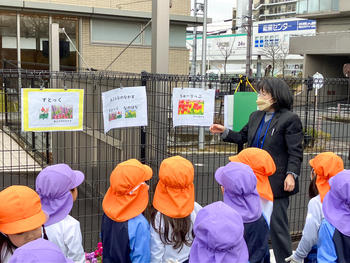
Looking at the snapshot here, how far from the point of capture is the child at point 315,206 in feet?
10.0

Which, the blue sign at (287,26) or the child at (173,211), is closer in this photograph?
the child at (173,211)

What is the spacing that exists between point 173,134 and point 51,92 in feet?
5.97

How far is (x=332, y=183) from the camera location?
105 inches

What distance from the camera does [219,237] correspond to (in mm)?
1880

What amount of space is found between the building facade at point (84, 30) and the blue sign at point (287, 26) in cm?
3072

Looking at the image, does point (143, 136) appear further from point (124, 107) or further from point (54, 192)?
point (54, 192)

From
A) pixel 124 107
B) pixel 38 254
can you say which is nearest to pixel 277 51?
pixel 124 107

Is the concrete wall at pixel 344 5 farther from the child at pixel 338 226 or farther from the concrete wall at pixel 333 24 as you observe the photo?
the child at pixel 338 226

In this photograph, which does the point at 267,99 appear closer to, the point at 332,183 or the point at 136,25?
the point at 332,183

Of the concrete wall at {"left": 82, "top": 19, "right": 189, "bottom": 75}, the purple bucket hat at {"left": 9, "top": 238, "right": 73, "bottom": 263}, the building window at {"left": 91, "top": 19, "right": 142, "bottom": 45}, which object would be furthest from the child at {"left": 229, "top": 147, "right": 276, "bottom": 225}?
the building window at {"left": 91, "top": 19, "right": 142, "bottom": 45}

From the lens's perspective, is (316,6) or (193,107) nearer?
(193,107)

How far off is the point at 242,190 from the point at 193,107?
167 cm

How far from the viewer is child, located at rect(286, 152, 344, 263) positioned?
305cm

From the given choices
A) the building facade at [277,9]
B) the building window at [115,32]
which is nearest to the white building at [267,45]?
the building window at [115,32]
